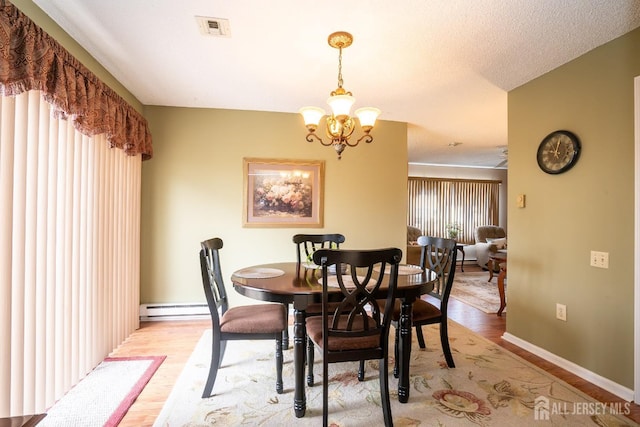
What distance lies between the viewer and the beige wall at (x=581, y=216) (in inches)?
78.7

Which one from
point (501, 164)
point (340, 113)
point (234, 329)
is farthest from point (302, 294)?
point (501, 164)

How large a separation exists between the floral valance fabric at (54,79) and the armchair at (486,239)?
6773 millimetres

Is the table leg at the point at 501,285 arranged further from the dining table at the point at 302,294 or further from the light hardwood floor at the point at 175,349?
the dining table at the point at 302,294

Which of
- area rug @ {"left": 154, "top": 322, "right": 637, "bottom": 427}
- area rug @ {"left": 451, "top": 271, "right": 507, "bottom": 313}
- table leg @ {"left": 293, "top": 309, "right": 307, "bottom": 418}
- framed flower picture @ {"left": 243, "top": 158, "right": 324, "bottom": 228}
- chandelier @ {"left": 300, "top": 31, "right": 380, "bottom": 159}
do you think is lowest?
area rug @ {"left": 451, "top": 271, "right": 507, "bottom": 313}

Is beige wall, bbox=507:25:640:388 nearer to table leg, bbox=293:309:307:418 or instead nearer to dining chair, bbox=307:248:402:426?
dining chair, bbox=307:248:402:426

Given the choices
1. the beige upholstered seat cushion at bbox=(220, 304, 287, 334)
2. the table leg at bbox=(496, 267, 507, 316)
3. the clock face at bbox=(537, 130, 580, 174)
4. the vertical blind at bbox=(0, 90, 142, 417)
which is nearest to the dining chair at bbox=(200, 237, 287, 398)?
the beige upholstered seat cushion at bbox=(220, 304, 287, 334)

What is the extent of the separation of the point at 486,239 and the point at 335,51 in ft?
20.3

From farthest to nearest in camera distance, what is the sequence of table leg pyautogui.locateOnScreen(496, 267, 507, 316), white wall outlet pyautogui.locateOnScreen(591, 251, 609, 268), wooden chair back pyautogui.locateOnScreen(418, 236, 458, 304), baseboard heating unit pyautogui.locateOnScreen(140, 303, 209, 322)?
table leg pyautogui.locateOnScreen(496, 267, 507, 316) < baseboard heating unit pyautogui.locateOnScreen(140, 303, 209, 322) < wooden chair back pyautogui.locateOnScreen(418, 236, 458, 304) < white wall outlet pyautogui.locateOnScreen(591, 251, 609, 268)

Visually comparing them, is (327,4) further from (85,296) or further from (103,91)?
(85,296)

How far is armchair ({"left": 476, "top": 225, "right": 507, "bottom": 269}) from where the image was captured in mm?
6382

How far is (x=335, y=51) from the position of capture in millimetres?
2207

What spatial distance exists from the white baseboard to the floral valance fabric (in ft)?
13.0

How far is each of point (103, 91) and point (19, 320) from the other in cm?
167

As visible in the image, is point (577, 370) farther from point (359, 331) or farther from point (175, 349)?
point (175, 349)
